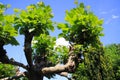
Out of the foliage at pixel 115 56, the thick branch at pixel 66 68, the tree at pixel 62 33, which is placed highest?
the foliage at pixel 115 56

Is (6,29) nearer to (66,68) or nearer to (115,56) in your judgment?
(66,68)

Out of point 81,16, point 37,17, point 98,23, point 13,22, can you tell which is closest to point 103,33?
point 98,23

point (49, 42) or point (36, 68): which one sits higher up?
point (49, 42)

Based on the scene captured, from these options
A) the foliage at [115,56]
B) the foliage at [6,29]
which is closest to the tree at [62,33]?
the foliage at [6,29]

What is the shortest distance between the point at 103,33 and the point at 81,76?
9.55 ft

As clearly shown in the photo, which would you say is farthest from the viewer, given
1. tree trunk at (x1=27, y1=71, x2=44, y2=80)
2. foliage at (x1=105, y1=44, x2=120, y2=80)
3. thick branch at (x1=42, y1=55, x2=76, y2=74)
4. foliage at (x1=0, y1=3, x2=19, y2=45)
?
foliage at (x1=105, y1=44, x2=120, y2=80)

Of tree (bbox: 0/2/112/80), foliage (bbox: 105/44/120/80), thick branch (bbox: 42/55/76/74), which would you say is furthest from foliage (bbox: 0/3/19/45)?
foliage (bbox: 105/44/120/80)

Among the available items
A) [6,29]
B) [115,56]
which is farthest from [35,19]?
[115,56]

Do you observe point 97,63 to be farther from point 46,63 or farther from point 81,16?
point 46,63

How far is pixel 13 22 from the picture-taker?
1455 cm

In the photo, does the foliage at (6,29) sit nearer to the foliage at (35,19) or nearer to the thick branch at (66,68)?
the foliage at (35,19)

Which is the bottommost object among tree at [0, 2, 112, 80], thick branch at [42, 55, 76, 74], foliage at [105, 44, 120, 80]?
thick branch at [42, 55, 76, 74]

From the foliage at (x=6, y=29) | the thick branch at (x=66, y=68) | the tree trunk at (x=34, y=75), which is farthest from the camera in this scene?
the tree trunk at (x=34, y=75)

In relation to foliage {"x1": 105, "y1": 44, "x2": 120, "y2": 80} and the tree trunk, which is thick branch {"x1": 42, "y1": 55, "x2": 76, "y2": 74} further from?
foliage {"x1": 105, "y1": 44, "x2": 120, "y2": 80}
